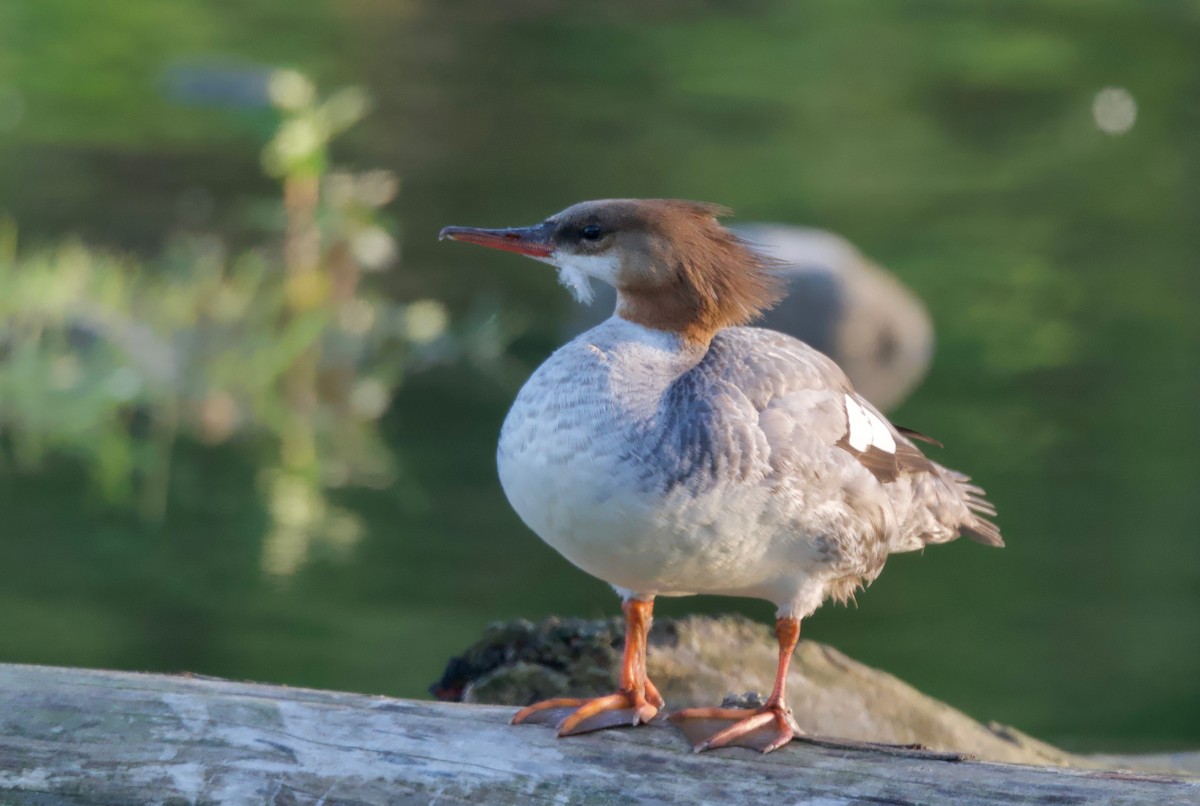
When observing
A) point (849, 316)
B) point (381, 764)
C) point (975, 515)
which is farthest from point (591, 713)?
point (849, 316)

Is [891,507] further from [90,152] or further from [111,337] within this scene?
[90,152]

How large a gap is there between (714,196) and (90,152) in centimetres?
523

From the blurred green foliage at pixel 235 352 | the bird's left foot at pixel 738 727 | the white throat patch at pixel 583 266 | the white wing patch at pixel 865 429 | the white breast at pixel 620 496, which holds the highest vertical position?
the blurred green foliage at pixel 235 352

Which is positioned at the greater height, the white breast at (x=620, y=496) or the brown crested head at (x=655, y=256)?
the brown crested head at (x=655, y=256)

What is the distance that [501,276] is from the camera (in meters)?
10.8

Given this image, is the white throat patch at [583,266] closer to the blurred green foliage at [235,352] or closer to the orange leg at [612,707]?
the orange leg at [612,707]

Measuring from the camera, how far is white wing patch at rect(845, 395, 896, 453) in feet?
10.3

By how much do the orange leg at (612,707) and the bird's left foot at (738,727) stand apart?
0.27 ft

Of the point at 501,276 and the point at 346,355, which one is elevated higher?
the point at 501,276

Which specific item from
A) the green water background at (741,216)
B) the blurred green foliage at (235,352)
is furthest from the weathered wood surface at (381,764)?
the blurred green foliage at (235,352)

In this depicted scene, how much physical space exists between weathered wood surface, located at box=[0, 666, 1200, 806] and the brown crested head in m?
0.88

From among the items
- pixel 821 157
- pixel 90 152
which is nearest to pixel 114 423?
pixel 90 152

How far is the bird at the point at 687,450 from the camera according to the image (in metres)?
2.73

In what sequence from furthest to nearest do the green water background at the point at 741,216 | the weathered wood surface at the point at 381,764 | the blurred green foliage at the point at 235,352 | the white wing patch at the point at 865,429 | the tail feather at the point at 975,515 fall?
the blurred green foliage at the point at 235,352, the green water background at the point at 741,216, the tail feather at the point at 975,515, the white wing patch at the point at 865,429, the weathered wood surface at the point at 381,764
